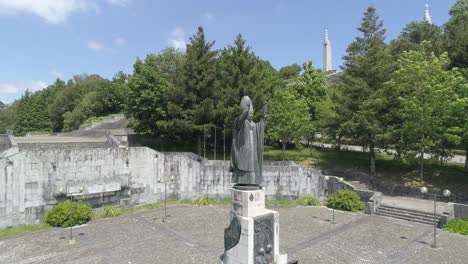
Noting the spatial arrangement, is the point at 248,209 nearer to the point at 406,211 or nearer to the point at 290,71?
the point at 406,211

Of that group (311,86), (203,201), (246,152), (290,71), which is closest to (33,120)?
(203,201)

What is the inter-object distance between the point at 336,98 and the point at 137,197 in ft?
60.4

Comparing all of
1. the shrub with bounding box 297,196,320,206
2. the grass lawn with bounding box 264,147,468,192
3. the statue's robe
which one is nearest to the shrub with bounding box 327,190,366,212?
the shrub with bounding box 297,196,320,206

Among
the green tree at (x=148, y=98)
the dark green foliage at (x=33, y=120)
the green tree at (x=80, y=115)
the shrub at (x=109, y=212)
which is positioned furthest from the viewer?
the dark green foliage at (x=33, y=120)

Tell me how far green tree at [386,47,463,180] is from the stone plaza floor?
24.6ft

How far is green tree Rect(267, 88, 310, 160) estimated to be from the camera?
2898 centimetres

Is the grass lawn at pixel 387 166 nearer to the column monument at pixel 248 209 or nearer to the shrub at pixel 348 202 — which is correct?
the shrub at pixel 348 202

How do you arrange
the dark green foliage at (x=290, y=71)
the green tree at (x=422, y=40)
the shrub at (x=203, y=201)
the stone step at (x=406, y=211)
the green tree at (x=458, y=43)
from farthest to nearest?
the dark green foliage at (x=290, y=71) < the green tree at (x=422, y=40) < the green tree at (x=458, y=43) < the shrub at (x=203, y=201) < the stone step at (x=406, y=211)

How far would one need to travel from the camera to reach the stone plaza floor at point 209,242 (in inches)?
540

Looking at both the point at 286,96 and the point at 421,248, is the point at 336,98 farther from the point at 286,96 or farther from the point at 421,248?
the point at 421,248

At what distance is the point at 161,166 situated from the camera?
77.2 feet

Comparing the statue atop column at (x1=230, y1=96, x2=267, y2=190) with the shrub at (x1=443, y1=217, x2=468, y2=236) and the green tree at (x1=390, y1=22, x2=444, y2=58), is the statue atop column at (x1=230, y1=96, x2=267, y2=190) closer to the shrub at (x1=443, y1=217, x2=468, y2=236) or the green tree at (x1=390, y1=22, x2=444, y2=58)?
the shrub at (x1=443, y1=217, x2=468, y2=236)

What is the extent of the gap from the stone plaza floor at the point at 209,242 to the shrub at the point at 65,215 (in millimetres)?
587

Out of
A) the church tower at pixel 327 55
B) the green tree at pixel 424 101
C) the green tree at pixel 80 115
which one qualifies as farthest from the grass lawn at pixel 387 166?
the church tower at pixel 327 55
